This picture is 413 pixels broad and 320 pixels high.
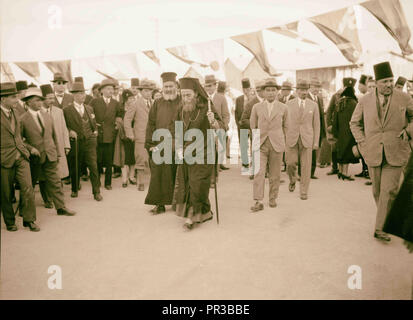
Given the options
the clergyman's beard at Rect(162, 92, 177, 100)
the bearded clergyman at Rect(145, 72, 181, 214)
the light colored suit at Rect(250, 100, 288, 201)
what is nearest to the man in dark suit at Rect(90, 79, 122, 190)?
the bearded clergyman at Rect(145, 72, 181, 214)

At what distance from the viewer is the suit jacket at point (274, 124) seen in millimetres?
6711

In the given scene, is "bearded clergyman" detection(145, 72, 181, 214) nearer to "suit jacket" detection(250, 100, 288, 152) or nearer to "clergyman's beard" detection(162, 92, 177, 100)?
"clergyman's beard" detection(162, 92, 177, 100)

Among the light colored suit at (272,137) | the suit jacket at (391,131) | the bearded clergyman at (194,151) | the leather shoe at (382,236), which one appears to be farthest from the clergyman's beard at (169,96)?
the leather shoe at (382,236)

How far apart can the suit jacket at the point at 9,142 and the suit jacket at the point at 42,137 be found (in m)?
0.53

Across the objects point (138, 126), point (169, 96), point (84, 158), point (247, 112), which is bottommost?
point (84, 158)

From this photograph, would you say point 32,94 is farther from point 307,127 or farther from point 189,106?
point 307,127

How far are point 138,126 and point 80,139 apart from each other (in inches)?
53.4

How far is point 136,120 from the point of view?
840cm

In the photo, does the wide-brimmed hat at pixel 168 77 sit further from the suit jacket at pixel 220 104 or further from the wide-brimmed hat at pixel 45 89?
the suit jacket at pixel 220 104

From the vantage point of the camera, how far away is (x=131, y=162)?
882 cm

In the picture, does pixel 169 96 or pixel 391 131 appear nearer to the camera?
pixel 391 131

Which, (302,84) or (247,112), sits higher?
(302,84)

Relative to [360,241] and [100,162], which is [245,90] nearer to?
[100,162]

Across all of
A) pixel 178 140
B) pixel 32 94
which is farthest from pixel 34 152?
pixel 178 140
